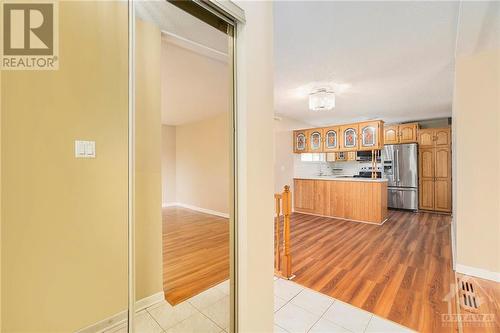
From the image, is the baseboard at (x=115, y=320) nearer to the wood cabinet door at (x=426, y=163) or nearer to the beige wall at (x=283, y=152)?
the beige wall at (x=283, y=152)

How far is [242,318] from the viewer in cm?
126

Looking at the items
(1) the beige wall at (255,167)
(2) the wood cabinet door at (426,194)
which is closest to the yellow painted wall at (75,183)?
(1) the beige wall at (255,167)

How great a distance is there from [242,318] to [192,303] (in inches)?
15.4

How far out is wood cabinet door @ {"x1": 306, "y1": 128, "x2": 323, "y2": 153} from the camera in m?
5.57

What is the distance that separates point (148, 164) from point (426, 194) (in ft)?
22.7

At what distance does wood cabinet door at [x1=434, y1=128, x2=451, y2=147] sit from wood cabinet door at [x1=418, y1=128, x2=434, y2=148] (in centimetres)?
8

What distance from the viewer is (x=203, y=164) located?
1.60 m

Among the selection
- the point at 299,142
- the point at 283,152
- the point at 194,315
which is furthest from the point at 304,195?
the point at 194,315

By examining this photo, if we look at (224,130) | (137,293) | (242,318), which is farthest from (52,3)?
(242,318)

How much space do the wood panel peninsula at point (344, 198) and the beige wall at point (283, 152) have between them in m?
0.37

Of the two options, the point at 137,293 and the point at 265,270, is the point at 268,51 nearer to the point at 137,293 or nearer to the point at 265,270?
the point at 265,270

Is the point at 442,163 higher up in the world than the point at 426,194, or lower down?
higher up

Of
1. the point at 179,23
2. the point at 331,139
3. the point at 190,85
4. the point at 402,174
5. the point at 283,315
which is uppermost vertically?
the point at 179,23

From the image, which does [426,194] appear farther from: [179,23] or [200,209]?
[179,23]
